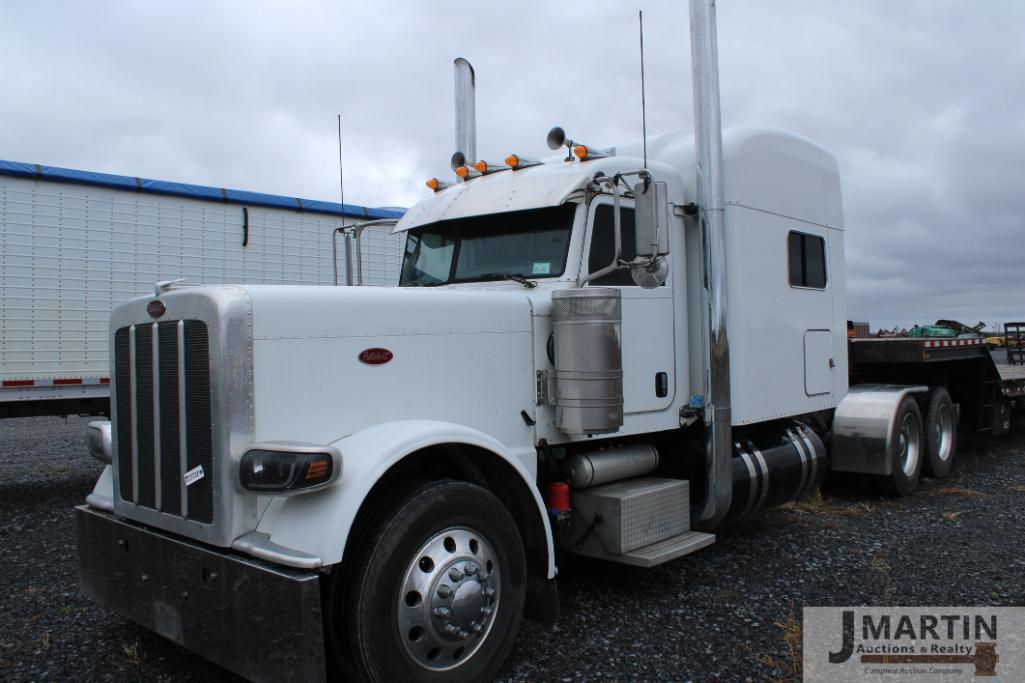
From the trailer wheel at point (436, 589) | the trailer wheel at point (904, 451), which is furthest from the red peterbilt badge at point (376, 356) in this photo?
the trailer wheel at point (904, 451)

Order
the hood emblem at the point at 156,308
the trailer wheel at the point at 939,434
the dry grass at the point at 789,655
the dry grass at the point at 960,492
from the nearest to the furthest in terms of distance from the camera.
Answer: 1. the hood emblem at the point at 156,308
2. the dry grass at the point at 789,655
3. the dry grass at the point at 960,492
4. the trailer wheel at the point at 939,434

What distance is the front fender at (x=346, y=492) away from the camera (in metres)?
3.04

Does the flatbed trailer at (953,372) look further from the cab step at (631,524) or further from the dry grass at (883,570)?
the cab step at (631,524)

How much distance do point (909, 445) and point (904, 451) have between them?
0.09 metres

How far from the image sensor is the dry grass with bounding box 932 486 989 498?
774cm

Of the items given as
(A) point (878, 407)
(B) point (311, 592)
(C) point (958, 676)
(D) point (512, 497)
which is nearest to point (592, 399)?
(D) point (512, 497)

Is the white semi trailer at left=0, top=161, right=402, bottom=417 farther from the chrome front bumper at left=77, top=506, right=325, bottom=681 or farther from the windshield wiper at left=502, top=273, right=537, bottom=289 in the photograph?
the chrome front bumper at left=77, top=506, right=325, bottom=681

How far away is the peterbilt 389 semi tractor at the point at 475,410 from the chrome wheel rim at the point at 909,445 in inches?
69.7

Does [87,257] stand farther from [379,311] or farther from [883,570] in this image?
[883,570]

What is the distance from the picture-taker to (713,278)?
511cm

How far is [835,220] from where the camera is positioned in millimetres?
6797

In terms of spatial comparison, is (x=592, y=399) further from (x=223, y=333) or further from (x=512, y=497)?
(x=223, y=333)

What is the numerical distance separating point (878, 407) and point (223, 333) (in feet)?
20.3

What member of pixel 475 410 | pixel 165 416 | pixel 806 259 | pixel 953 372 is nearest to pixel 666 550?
pixel 475 410
